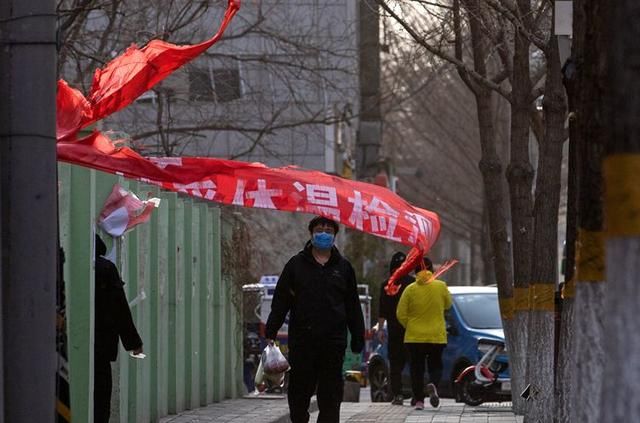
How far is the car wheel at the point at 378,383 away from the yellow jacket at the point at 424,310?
13.5 feet

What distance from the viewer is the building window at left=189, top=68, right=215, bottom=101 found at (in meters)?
25.6

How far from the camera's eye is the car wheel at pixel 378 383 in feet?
78.1

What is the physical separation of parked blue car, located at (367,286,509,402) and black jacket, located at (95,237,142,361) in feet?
33.2

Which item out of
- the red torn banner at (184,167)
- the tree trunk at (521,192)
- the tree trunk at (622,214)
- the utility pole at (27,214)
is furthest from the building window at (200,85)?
the tree trunk at (622,214)

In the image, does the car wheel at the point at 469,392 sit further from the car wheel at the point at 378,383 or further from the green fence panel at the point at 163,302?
the green fence panel at the point at 163,302

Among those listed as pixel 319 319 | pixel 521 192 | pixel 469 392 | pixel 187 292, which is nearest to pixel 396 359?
pixel 469 392

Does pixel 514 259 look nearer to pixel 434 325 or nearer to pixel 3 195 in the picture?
pixel 434 325

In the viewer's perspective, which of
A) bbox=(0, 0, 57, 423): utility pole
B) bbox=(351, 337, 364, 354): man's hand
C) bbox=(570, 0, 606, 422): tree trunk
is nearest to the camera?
bbox=(570, 0, 606, 422): tree trunk

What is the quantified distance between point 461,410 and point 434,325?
3.31ft

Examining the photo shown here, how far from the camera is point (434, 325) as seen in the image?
1948 cm

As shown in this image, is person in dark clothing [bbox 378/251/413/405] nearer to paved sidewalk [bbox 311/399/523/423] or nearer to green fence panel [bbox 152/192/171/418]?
paved sidewalk [bbox 311/399/523/423]

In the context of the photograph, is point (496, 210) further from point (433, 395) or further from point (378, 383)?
point (378, 383)

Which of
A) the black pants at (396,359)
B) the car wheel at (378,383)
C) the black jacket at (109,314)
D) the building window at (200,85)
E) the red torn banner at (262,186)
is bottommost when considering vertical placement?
the car wheel at (378,383)

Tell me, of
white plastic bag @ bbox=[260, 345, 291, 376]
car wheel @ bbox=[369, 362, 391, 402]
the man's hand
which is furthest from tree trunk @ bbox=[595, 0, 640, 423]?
car wheel @ bbox=[369, 362, 391, 402]
